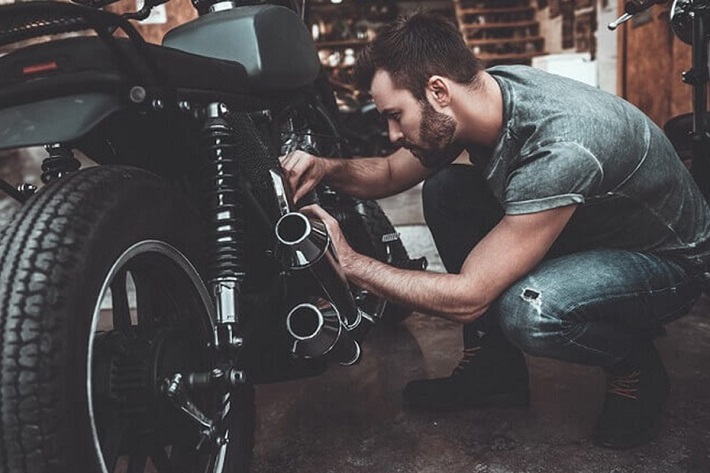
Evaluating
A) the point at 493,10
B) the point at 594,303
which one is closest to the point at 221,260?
the point at 594,303

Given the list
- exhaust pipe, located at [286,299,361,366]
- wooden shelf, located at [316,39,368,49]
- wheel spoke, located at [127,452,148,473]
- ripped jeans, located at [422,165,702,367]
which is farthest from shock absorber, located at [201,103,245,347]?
wooden shelf, located at [316,39,368,49]

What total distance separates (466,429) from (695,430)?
0.50m

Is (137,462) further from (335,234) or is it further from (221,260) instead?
(335,234)

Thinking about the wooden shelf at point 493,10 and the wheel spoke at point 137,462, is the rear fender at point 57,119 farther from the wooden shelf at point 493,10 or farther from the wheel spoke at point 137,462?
the wooden shelf at point 493,10

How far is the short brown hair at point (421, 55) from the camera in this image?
1.55 meters

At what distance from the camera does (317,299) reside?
1.33 m

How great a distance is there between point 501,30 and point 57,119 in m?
9.89

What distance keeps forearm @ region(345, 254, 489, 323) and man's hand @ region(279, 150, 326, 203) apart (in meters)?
0.24

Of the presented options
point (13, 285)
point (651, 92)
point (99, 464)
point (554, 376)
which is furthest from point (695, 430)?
point (651, 92)

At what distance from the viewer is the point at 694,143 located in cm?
202

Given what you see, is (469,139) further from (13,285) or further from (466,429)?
(13,285)

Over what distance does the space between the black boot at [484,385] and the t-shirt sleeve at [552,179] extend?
0.56 metres

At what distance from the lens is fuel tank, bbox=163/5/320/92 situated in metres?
1.33

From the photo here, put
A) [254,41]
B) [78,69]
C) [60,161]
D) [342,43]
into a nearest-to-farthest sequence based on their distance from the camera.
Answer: [78,69] < [60,161] < [254,41] < [342,43]
